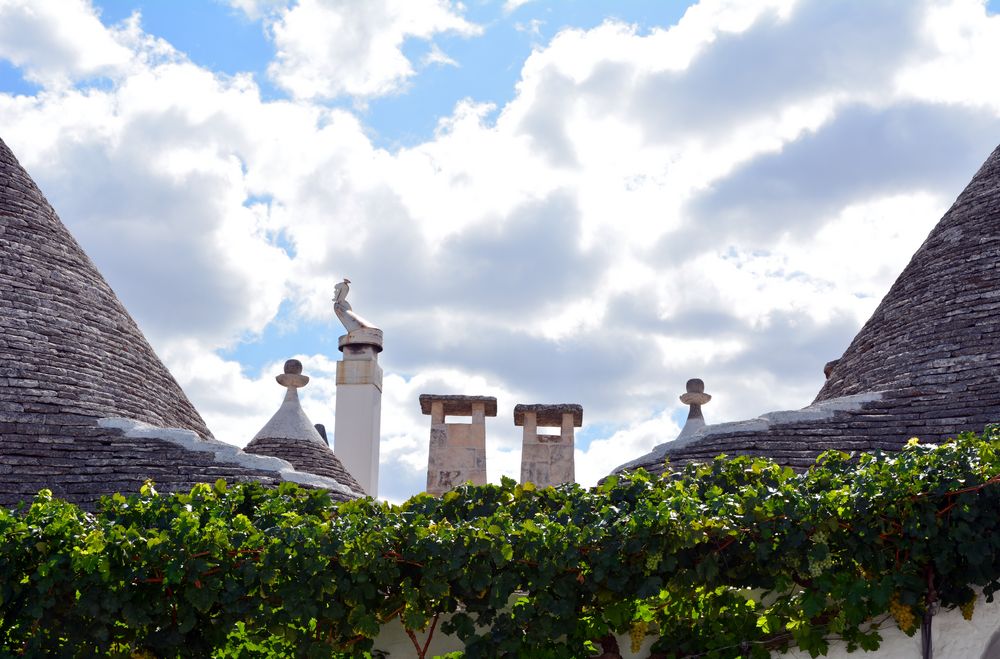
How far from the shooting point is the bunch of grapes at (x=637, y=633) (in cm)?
619

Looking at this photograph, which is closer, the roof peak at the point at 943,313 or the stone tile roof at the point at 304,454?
the roof peak at the point at 943,313

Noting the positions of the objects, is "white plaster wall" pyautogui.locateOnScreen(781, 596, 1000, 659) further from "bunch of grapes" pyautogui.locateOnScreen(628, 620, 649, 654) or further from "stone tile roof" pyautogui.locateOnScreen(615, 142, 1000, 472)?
"stone tile roof" pyautogui.locateOnScreen(615, 142, 1000, 472)

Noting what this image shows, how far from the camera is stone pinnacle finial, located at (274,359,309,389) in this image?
17375 millimetres

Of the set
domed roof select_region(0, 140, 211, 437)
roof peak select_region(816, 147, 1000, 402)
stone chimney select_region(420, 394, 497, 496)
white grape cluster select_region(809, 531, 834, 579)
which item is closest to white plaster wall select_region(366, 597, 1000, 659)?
white grape cluster select_region(809, 531, 834, 579)

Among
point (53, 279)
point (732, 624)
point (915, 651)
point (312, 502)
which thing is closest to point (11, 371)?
point (53, 279)

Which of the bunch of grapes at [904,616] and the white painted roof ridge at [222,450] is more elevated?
the white painted roof ridge at [222,450]

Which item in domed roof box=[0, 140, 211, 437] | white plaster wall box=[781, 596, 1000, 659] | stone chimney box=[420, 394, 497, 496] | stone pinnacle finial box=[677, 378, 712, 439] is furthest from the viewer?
stone pinnacle finial box=[677, 378, 712, 439]

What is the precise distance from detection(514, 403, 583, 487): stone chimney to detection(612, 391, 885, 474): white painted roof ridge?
530 cm

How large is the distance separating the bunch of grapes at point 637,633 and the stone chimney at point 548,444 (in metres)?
9.46

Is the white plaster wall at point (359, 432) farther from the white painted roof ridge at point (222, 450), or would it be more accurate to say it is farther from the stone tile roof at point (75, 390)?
the white painted roof ridge at point (222, 450)

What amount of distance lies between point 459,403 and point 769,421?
619 centimetres

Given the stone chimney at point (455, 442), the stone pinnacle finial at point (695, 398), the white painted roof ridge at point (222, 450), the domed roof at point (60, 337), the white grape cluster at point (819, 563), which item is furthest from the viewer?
the stone pinnacle finial at point (695, 398)

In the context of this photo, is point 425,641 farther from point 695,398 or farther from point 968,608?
point 695,398

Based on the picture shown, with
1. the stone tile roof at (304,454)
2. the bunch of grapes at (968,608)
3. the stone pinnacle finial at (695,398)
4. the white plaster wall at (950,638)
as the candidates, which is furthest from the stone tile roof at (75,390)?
the stone pinnacle finial at (695,398)
